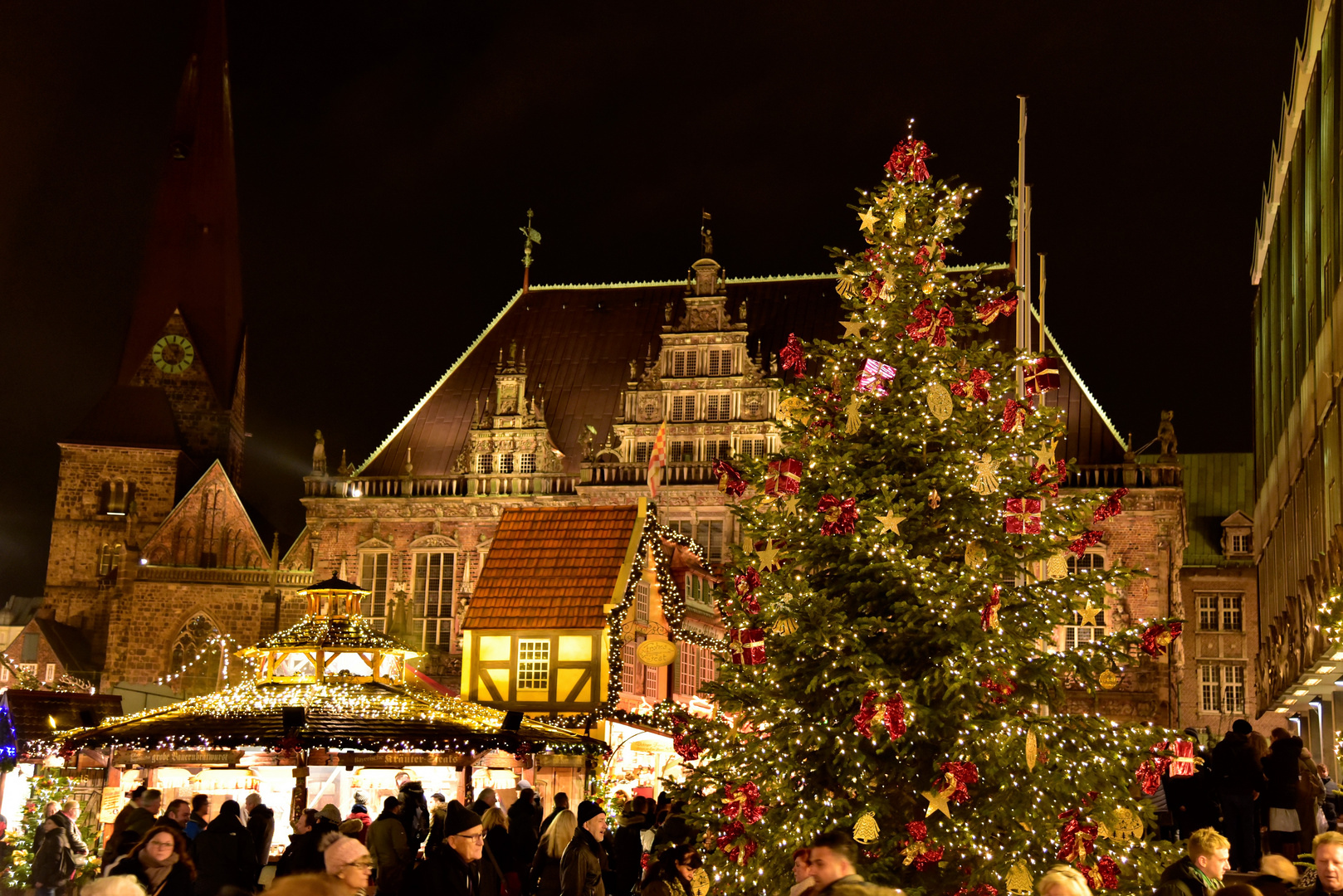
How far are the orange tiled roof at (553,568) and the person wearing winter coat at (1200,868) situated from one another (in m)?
13.9

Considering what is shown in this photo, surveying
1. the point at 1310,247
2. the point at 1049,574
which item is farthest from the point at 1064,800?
the point at 1310,247

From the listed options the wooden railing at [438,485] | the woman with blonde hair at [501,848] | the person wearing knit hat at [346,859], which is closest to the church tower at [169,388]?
the wooden railing at [438,485]

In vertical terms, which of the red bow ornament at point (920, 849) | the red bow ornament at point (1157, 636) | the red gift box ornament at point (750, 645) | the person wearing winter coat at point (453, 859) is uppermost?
the red bow ornament at point (1157, 636)

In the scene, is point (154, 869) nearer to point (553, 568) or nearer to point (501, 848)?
point (501, 848)

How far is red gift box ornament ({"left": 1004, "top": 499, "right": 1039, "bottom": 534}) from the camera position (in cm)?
988

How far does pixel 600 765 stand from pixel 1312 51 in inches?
549

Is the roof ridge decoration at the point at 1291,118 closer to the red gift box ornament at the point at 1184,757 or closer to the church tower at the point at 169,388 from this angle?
the red gift box ornament at the point at 1184,757

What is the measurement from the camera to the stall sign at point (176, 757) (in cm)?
1645

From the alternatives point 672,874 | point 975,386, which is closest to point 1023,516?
point 975,386

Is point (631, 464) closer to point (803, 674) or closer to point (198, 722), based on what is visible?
point (198, 722)

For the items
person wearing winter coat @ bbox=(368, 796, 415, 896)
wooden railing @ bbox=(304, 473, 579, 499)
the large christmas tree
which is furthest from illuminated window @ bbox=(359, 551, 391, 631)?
the large christmas tree

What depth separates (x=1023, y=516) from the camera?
9883mm

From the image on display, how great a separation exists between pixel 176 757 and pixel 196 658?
2343 cm

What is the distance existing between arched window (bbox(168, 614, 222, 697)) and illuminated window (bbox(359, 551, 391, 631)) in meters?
3.95
